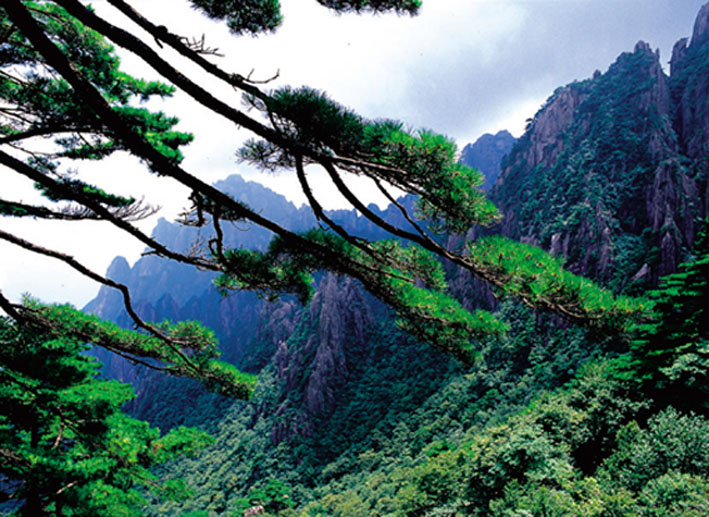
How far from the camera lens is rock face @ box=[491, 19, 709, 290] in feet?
71.5

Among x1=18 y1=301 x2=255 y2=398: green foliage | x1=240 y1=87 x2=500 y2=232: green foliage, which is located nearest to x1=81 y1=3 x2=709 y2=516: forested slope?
x1=240 y1=87 x2=500 y2=232: green foliage

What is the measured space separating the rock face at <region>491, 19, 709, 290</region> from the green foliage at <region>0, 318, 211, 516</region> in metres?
26.7

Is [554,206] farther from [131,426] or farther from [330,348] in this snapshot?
[131,426]

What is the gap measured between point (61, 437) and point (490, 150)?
313ft

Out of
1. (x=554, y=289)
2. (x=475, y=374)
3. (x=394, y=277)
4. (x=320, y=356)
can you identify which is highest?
(x=554, y=289)

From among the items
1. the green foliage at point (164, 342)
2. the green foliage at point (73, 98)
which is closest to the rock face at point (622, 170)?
the green foliage at point (164, 342)

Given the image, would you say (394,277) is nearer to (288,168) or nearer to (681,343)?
(288,168)

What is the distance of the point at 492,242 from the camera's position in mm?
2145

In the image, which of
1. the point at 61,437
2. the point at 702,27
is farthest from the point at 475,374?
the point at 702,27

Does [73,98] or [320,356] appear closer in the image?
[73,98]

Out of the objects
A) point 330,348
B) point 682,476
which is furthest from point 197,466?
point 682,476

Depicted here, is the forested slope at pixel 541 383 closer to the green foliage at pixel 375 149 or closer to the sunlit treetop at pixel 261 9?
the green foliage at pixel 375 149

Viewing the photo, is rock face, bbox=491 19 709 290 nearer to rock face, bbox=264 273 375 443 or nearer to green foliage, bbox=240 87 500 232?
rock face, bbox=264 273 375 443

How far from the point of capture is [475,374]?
1056 inches
